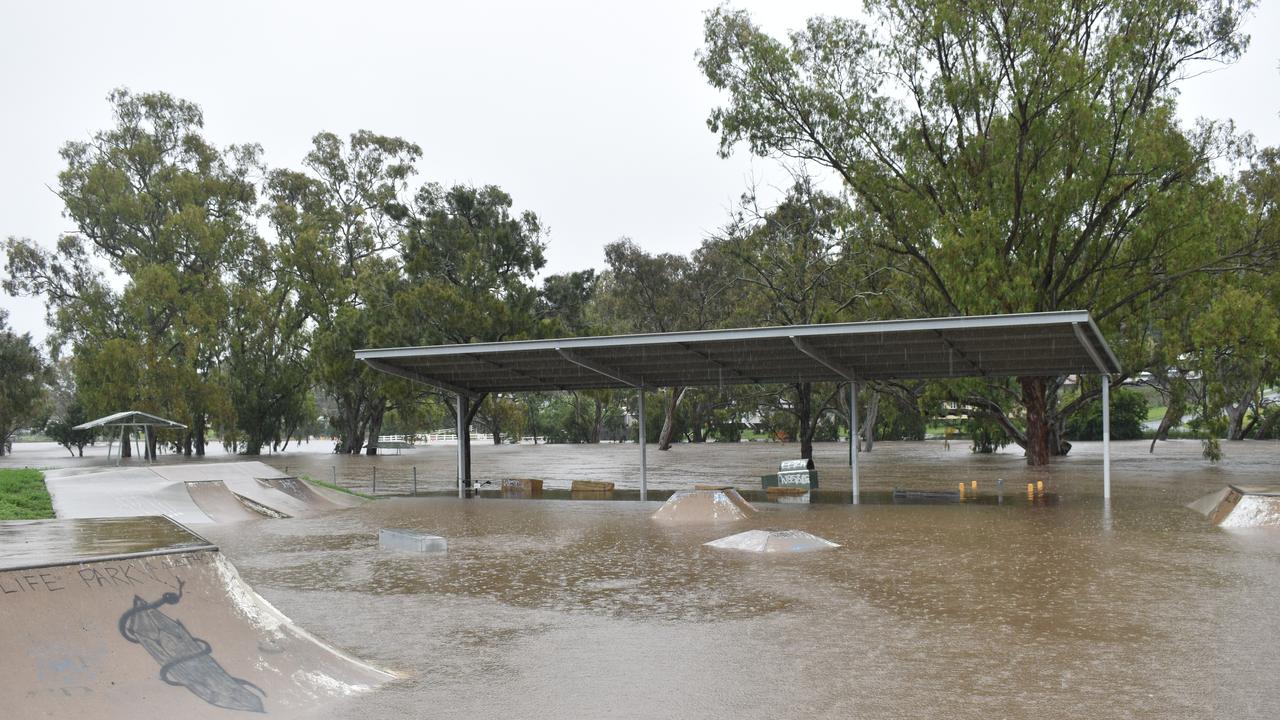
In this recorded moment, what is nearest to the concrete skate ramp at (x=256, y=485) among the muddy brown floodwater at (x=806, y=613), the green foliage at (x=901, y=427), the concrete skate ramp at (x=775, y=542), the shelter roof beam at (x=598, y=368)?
the muddy brown floodwater at (x=806, y=613)

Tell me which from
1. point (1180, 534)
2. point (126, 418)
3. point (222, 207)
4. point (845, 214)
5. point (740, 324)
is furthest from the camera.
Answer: point (222, 207)

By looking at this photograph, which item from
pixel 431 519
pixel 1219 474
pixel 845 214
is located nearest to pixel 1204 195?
pixel 1219 474

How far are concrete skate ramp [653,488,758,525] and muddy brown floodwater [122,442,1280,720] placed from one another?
495 mm

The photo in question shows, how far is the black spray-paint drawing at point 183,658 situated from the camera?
5828 millimetres

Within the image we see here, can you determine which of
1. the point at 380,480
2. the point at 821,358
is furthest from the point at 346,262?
the point at 821,358

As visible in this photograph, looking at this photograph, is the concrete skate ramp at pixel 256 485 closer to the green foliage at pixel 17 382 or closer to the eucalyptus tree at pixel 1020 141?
the eucalyptus tree at pixel 1020 141

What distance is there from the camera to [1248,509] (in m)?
14.8

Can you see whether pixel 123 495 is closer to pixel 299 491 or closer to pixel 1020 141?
pixel 299 491

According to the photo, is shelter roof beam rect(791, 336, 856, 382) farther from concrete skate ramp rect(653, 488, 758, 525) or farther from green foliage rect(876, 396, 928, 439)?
green foliage rect(876, 396, 928, 439)

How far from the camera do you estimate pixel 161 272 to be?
139ft

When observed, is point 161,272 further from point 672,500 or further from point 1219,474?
point 1219,474

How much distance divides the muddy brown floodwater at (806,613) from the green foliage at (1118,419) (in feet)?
125

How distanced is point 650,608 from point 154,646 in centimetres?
469

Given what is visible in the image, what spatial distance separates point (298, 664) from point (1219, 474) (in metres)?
28.3
